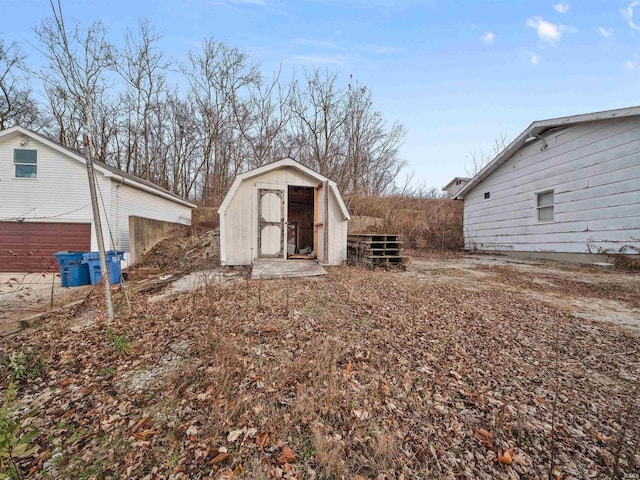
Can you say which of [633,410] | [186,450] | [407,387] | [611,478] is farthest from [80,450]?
[633,410]

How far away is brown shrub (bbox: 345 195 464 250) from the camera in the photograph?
12.9 metres

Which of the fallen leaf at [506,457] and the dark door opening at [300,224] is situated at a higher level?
the dark door opening at [300,224]

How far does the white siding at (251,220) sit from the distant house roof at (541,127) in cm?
736

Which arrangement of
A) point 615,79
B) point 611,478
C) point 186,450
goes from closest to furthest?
point 611,478 → point 186,450 → point 615,79

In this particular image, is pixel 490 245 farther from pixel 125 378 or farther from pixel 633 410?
pixel 125 378

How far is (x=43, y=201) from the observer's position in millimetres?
9625

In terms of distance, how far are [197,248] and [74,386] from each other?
8550 millimetres

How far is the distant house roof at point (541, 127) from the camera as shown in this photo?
262 inches

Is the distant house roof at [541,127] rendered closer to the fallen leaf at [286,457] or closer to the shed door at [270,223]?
the shed door at [270,223]

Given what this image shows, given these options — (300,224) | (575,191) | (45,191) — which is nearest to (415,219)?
(575,191)

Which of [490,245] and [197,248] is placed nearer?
[197,248]

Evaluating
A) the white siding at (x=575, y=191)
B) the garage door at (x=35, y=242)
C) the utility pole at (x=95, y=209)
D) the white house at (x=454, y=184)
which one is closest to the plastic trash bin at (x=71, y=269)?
the garage door at (x=35, y=242)

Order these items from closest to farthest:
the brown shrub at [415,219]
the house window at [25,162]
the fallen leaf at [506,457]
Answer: the fallen leaf at [506,457]
the house window at [25,162]
the brown shrub at [415,219]

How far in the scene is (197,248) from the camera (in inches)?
410
